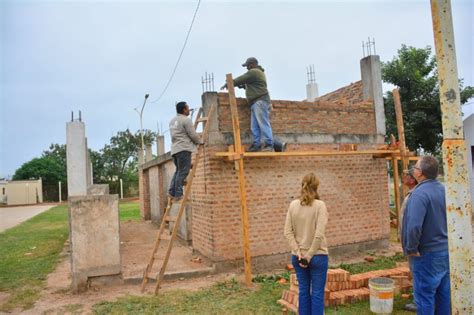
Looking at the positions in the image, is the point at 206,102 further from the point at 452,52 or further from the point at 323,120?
the point at 452,52

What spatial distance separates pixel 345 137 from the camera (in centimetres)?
944

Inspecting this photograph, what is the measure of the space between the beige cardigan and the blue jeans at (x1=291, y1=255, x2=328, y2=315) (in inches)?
4.3

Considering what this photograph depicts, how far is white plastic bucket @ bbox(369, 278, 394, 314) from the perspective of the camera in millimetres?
5090

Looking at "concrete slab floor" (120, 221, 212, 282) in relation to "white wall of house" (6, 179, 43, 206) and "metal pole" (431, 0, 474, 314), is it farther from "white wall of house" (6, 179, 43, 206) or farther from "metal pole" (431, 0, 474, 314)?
"white wall of house" (6, 179, 43, 206)

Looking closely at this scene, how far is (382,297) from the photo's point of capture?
5094 millimetres

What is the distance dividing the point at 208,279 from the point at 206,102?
3.55 metres

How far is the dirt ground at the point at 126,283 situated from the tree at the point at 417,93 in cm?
644

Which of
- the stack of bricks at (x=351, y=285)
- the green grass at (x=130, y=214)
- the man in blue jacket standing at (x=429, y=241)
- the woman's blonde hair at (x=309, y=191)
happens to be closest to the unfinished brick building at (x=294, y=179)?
the stack of bricks at (x=351, y=285)

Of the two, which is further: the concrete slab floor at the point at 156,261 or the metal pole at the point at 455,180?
the concrete slab floor at the point at 156,261

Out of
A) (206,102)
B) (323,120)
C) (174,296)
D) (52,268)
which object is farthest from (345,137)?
(52,268)

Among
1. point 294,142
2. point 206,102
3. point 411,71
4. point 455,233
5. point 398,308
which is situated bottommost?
point 398,308

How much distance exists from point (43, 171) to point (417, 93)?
132 feet

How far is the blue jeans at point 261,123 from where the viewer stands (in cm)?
781

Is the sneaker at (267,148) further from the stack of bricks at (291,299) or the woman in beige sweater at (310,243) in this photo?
the woman in beige sweater at (310,243)
